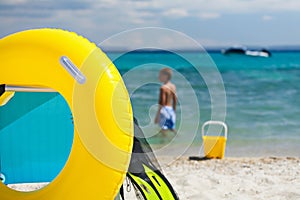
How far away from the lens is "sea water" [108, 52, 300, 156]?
10.8 ft

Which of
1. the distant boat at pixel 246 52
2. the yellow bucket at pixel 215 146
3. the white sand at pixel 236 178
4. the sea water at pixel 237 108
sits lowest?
the white sand at pixel 236 178

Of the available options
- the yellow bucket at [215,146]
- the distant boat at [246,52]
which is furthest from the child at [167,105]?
the distant boat at [246,52]

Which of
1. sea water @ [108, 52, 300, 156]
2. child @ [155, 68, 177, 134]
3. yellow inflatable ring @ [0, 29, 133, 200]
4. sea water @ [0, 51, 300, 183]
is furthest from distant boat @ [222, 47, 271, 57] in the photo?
yellow inflatable ring @ [0, 29, 133, 200]

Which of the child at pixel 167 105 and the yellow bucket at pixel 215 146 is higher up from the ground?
the child at pixel 167 105

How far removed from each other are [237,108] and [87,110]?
9.12 meters

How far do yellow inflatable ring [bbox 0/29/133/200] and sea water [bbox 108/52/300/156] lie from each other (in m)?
0.14

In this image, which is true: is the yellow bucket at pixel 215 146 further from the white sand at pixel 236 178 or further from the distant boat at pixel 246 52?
the distant boat at pixel 246 52

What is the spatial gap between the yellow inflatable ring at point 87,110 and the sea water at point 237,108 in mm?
143

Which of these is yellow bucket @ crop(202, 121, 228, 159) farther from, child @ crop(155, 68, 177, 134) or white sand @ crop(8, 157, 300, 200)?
child @ crop(155, 68, 177, 134)

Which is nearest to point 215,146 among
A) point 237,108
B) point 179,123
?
point 179,123

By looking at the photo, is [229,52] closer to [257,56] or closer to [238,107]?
[257,56]

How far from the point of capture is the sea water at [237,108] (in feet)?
10.8

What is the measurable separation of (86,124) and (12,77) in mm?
543

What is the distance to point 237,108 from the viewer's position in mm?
11570
